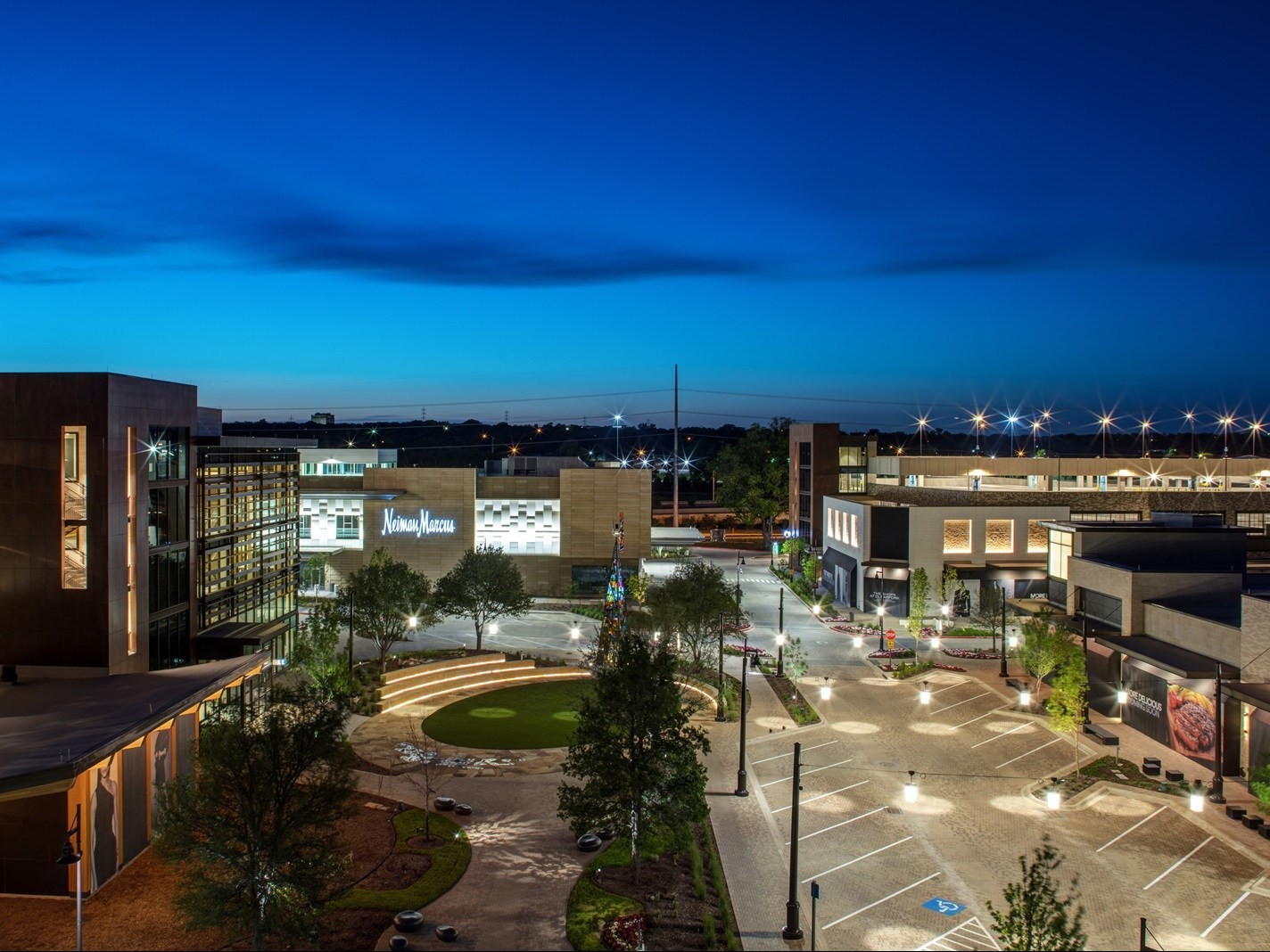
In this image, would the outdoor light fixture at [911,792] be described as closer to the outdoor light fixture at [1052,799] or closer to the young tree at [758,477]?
the outdoor light fixture at [1052,799]

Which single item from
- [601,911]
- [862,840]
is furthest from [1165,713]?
[601,911]

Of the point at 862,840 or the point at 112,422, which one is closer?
the point at 862,840

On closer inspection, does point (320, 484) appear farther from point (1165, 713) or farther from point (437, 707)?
point (1165, 713)

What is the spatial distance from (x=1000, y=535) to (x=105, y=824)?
50477mm

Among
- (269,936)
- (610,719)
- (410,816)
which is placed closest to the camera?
(269,936)

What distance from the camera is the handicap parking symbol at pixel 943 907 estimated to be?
19.7m

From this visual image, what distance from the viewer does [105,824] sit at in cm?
2077

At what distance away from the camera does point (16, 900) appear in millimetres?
19984

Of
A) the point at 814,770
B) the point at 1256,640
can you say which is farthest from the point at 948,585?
the point at 814,770

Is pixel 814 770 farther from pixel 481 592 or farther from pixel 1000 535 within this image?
pixel 1000 535

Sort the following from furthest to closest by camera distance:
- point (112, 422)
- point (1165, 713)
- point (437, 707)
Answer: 1. point (437, 707)
2. point (1165, 713)
3. point (112, 422)

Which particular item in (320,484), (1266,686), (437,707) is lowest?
(437,707)

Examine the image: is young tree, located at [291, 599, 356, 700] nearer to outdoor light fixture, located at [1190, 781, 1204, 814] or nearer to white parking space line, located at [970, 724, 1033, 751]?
white parking space line, located at [970, 724, 1033, 751]

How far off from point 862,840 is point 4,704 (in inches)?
836
